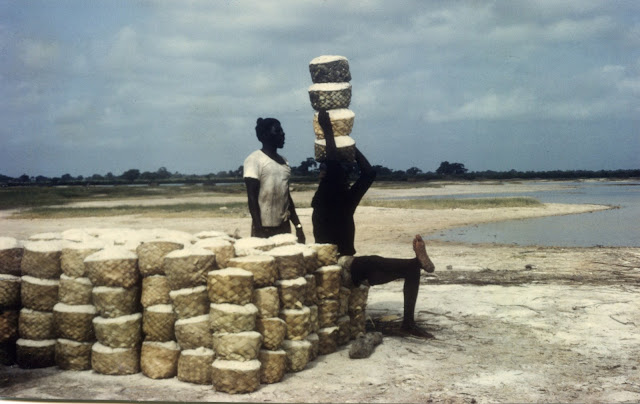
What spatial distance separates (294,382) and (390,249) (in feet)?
35.0

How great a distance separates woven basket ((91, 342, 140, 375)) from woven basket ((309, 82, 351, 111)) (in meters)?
3.06

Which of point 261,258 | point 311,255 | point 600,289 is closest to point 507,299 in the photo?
point 600,289

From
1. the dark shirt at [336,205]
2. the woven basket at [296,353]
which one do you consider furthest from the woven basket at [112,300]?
the dark shirt at [336,205]

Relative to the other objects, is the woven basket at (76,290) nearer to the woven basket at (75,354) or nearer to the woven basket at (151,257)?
the woven basket at (75,354)

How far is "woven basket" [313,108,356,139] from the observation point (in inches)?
258

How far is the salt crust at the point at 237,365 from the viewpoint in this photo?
15.6ft

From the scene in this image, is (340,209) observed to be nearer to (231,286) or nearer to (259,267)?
(259,267)

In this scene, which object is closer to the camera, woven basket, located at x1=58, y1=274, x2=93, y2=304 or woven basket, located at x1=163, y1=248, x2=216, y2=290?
woven basket, located at x1=163, y1=248, x2=216, y2=290

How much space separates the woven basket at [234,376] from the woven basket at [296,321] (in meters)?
0.57

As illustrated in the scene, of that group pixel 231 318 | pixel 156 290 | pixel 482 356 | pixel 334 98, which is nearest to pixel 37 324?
pixel 156 290

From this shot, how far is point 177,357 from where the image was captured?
514 centimetres

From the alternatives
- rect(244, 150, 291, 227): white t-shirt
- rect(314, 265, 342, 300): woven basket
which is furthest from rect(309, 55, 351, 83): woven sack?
rect(314, 265, 342, 300): woven basket

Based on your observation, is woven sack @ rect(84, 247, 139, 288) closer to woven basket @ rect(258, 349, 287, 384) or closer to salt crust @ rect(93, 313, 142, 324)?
salt crust @ rect(93, 313, 142, 324)

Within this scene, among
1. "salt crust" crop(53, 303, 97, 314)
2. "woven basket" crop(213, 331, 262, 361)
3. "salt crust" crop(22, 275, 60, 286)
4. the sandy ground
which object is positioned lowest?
the sandy ground
